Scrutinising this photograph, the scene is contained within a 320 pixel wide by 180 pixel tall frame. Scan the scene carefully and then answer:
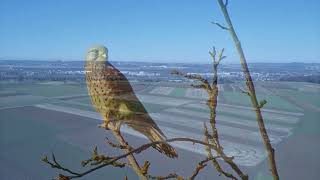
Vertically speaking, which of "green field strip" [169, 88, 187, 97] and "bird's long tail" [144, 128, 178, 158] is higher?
"green field strip" [169, 88, 187, 97]

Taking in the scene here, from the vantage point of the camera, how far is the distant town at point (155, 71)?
0.91 metres

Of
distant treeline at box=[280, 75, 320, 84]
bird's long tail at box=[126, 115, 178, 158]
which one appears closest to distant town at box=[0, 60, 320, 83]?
distant treeline at box=[280, 75, 320, 84]

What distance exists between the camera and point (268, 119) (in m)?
1.02

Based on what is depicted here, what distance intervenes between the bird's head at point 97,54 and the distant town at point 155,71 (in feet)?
0.11

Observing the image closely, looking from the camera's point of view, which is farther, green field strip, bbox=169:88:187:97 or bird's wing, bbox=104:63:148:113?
green field strip, bbox=169:88:187:97

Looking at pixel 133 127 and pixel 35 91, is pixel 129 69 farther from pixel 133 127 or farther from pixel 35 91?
pixel 35 91

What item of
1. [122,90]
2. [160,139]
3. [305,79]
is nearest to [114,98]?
[122,90]

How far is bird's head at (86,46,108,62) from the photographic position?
3.13ft

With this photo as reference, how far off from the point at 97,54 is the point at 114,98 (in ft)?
0.43

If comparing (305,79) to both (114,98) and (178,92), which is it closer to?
(178,92)

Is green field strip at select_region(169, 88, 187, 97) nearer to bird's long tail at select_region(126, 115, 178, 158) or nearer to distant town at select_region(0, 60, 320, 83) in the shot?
distant town at select_region(0, 60, 320, 83)

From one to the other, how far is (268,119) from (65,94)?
Answer: 2.42ft

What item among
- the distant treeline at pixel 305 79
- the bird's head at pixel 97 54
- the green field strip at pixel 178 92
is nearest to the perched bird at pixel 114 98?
the bird's head at pixel 97 54

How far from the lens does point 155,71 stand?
3.50 ft
